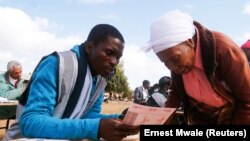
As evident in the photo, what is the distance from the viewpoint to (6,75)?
5.85 metres

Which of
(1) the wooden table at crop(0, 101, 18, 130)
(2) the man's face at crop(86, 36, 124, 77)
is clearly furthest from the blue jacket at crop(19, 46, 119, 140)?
(1) the wooden table at crop(0, 101, 18, 130)

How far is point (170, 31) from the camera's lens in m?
2.28

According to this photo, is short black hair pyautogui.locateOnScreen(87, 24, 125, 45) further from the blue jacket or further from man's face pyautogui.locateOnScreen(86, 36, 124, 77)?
the blue jacket

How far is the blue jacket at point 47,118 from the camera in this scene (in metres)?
1.92

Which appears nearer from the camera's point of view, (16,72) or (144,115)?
(144,115)

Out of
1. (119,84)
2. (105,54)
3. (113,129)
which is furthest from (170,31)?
(119,84)

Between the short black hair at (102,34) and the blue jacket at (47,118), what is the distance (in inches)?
14.8

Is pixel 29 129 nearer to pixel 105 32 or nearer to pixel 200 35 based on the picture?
pixel 105 32

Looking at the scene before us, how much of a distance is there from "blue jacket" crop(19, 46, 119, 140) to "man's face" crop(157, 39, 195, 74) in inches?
22.9

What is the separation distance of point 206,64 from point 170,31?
302mm

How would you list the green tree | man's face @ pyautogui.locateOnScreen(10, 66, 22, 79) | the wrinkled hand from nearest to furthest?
the wrinkled hand
man's face @ pyautogui.locateOnScreen(10, 66, 22, 79)
the green tree


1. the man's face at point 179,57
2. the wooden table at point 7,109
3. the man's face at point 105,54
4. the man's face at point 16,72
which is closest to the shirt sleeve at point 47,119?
the man's face at point 105,54

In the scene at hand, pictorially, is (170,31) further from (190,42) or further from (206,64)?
(206,64)

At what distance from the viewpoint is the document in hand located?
1903 millimetres
